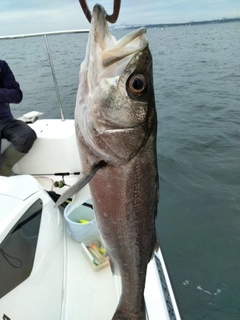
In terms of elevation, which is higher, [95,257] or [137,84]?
[137,84]

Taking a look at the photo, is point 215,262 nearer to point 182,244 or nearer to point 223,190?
point 182,244

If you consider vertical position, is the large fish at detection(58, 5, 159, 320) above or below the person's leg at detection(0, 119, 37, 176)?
above

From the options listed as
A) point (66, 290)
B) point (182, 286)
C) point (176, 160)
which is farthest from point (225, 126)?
point (66, 290)

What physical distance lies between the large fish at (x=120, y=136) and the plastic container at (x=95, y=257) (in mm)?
1517

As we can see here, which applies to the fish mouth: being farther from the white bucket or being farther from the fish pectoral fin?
the white bucket

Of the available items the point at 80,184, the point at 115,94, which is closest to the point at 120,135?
the point at 115,94

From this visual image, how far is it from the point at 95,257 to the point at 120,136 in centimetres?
211

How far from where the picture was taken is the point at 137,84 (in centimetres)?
133

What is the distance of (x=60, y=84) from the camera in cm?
1439

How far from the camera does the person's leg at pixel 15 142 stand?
4.08 m

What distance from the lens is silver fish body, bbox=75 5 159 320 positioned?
132cm

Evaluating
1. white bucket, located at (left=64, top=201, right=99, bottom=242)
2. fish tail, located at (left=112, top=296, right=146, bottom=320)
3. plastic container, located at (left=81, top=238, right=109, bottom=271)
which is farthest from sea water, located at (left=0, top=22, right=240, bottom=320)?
fish tail, located at (left=112, top=296, right=146, bottom=320)

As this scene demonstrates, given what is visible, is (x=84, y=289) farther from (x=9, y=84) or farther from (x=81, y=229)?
(x=9, y=84)

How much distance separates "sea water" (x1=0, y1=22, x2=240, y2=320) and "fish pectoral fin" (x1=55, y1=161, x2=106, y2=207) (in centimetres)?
124
